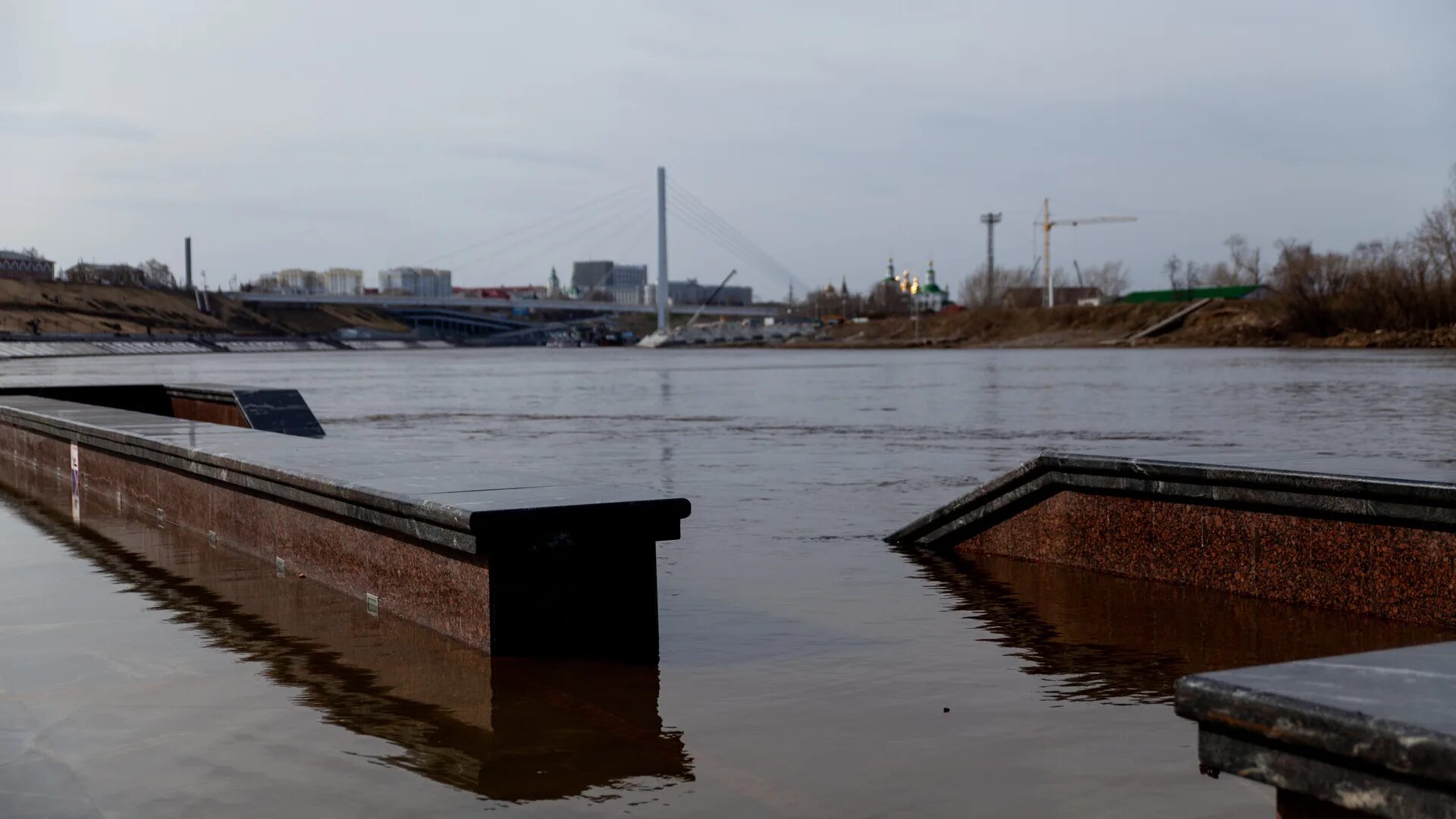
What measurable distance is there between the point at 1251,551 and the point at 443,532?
3883 millimetres

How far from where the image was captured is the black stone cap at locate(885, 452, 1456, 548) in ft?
20.0

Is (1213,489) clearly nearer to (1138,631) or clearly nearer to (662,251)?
(1138,631)

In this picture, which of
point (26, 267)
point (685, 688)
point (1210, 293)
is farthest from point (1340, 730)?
point (26, 267)

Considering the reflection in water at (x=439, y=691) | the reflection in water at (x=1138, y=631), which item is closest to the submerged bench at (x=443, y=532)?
the reflection in water at (x=439, y=691)

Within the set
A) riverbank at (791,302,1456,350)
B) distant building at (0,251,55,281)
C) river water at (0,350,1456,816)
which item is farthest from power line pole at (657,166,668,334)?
river water at (0,350,1456,816)

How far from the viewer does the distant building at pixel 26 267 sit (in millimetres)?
165000

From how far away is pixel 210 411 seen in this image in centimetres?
1766

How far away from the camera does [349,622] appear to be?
6.62 meters

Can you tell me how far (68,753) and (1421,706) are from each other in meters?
4.01

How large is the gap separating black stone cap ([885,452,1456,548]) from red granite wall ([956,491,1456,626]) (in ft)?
0.30

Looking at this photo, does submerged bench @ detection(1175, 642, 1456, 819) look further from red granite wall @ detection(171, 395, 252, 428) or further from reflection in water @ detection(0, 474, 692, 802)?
red granite wall @ detection(171, 395, 252, 428)

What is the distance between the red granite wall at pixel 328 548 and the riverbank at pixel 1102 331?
89.4 metres

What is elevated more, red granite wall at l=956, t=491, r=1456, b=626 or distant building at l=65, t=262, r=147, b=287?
distant building at l=65, t=262, r=147, b=287

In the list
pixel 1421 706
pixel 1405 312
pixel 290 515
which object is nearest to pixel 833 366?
pixel 1405 312
